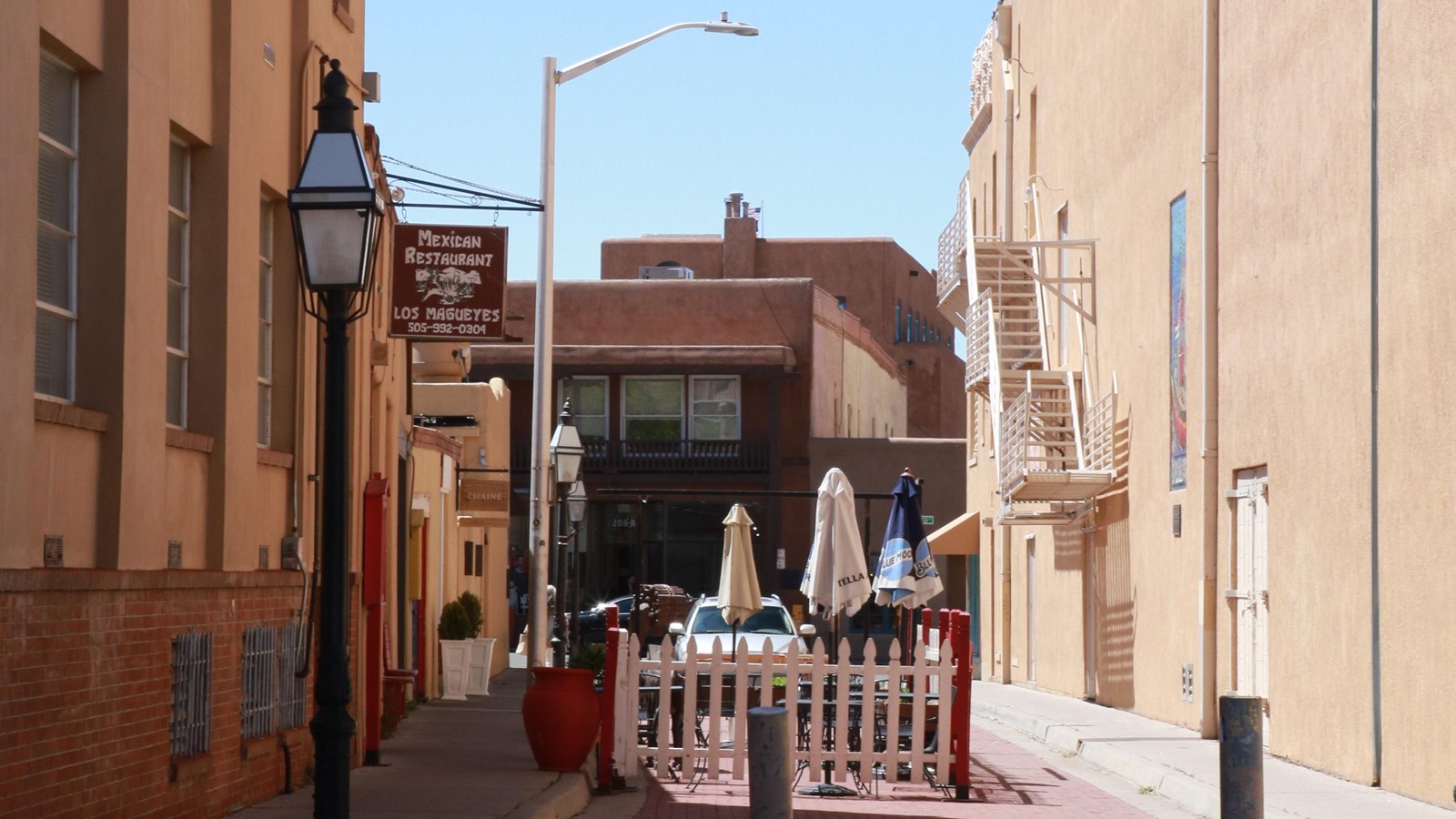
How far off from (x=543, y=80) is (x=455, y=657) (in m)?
7.29

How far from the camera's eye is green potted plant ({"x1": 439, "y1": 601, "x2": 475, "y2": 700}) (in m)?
23.1

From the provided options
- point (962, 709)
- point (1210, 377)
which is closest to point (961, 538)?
point (1210, 377)

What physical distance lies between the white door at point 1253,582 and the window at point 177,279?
1004 cm

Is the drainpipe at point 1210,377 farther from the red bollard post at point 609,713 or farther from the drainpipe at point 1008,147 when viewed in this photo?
the drainpipe at point 1008,147

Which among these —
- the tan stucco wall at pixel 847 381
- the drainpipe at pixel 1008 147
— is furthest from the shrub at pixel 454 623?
the tan stucco wall at pixel 847 381

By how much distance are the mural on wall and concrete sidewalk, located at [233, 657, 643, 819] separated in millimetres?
7470

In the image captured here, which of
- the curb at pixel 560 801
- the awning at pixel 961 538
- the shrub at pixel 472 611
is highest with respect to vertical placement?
the awning at pixel 961 538

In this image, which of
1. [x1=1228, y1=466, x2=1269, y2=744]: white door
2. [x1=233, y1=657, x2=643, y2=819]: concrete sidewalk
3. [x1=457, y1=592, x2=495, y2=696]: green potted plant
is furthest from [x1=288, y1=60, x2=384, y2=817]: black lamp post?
[x1=457, y1=592, x2=495, y2=696]: green potted plant

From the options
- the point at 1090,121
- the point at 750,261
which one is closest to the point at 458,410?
the point at 1090,121

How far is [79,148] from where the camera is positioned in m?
8.83

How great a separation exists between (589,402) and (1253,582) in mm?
32540

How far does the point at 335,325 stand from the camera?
23.8 feet

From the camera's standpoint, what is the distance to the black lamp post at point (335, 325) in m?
7.02

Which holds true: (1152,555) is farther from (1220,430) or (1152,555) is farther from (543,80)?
(543,80)
